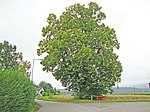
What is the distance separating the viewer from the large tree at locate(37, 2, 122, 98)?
158 feet

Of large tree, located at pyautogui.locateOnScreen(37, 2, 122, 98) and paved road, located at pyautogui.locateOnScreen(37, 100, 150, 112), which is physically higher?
large tree, located at pyautogui.locateOnScreen(37, 2, 122, 98)

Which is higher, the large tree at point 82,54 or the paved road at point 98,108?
the large tree at point 82,54

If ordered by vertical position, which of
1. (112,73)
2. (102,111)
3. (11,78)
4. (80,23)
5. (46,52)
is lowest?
(102,111)

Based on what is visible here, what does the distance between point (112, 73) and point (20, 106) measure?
33633mm

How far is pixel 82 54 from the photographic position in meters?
47.0

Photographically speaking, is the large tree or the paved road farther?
the large tree

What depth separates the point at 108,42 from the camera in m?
50.5

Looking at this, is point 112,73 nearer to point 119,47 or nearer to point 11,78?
point 119,47

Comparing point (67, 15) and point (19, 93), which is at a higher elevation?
point (67, 15)

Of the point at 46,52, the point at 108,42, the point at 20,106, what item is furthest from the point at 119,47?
the point at 20,106

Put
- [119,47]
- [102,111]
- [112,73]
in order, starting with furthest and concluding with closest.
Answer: [119,47], [112,73], [102,111]

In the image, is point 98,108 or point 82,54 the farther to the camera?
point 82,54

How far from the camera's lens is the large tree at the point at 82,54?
48.1 m

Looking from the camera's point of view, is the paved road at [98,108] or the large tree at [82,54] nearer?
the paved road at [98,108]
